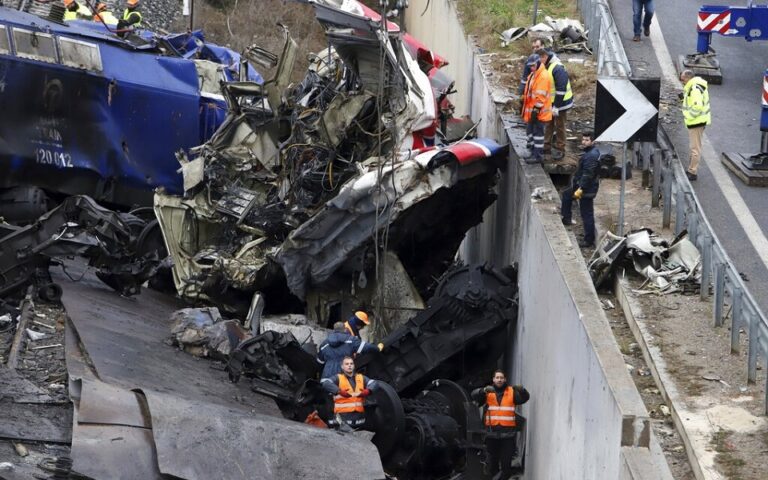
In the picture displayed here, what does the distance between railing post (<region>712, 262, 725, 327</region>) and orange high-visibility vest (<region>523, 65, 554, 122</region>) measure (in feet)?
11.7

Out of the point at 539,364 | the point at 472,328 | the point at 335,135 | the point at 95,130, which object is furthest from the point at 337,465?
the point at 95,130

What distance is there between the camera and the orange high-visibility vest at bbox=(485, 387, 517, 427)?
10.8 metres

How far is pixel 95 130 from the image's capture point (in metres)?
16.1

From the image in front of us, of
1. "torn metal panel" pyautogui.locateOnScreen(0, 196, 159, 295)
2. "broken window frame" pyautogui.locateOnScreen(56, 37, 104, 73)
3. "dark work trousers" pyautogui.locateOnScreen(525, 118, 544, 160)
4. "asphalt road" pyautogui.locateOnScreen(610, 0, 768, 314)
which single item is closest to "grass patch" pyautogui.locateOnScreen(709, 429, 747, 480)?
"asphalt road" pyautogui.locateOnScreen(610, 0, 768, 314)

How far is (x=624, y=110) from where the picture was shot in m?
10.3

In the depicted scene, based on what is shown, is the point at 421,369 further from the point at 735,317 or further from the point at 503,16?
the point at 503,16

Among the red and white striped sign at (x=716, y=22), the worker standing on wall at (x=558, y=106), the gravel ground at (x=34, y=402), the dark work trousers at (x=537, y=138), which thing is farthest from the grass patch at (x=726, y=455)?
the red and white striped sign at (x=716, y=22)

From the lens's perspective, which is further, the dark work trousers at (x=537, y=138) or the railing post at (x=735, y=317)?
the dark work trousers at (x=537, y=138)

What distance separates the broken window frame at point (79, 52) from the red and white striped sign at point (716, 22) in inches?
294

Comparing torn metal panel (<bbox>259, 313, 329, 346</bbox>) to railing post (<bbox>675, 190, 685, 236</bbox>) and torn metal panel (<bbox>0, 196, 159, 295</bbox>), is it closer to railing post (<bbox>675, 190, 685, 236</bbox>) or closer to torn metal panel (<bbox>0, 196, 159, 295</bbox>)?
torn metal panel (<bbox>0, 196, 159, 295</bbox>)

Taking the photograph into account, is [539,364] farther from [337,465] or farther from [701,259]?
[337,465]

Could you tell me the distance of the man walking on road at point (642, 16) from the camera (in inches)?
694

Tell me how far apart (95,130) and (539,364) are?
24.5 ft

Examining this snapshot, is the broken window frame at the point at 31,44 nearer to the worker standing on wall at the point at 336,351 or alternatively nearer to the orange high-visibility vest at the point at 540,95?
the worker standing on wall at the point at 336,351
